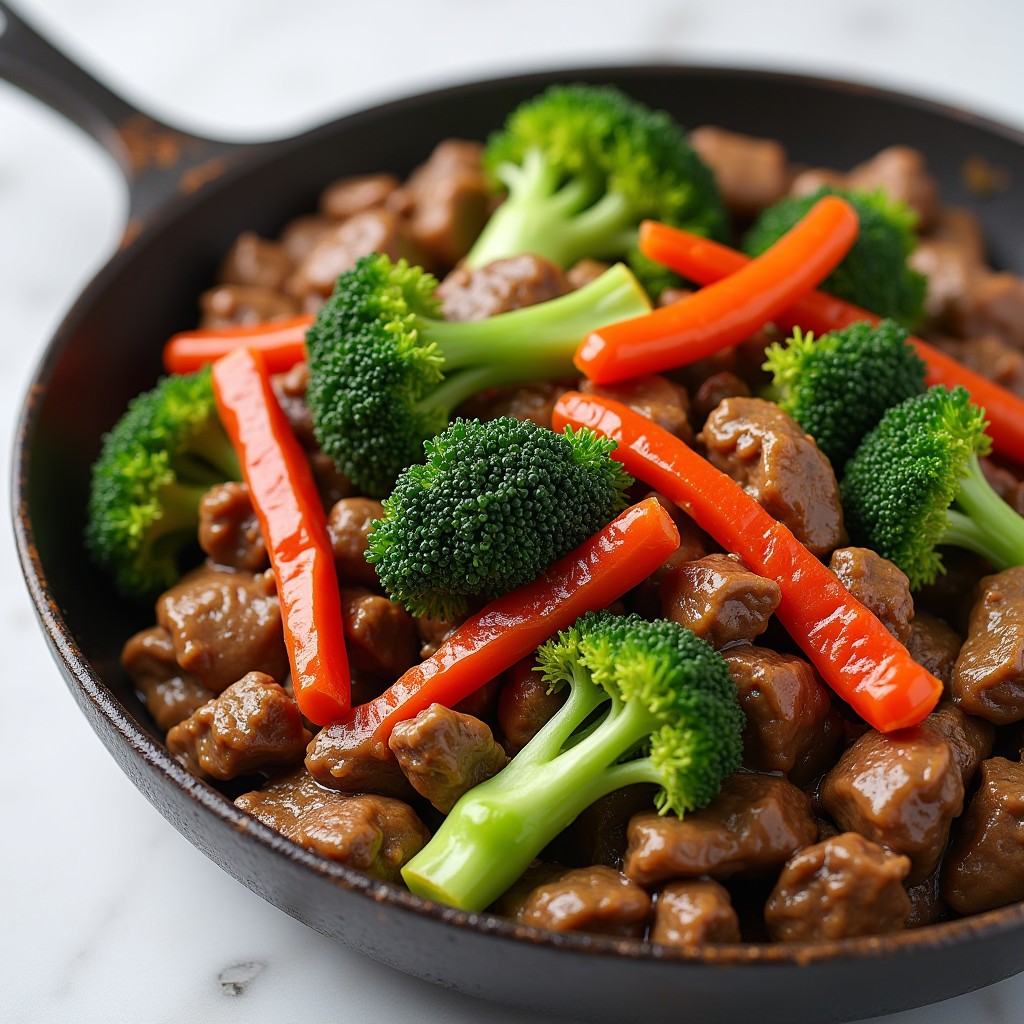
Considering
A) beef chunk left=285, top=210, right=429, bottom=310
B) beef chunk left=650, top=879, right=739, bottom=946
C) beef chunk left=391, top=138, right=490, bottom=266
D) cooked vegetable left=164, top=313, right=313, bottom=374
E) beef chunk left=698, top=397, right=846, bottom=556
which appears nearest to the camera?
beef chunk left=650, top=879, right=739, bottom=946

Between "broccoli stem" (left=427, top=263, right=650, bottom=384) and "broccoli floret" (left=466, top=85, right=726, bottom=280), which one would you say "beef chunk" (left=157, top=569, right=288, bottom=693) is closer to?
"broccoli stem" (left=427, top=263, right=650, bottom=384)

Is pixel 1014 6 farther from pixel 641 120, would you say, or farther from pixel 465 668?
pixel 465 668

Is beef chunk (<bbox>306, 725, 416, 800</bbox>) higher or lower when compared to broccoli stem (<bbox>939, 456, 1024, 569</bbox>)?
lower

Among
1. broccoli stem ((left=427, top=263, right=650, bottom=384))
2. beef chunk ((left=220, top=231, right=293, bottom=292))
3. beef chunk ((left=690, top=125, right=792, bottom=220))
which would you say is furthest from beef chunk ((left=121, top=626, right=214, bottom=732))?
beef chunk ((left=690, top=125, right=792, bottom=220))

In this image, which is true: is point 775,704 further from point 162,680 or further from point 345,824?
point 162,680

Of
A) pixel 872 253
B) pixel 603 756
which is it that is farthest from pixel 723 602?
pixel 872 253

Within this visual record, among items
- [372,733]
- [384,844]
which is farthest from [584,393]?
[384,844]

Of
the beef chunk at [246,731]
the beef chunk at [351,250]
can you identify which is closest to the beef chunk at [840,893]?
the beef chunk at [246,731]
